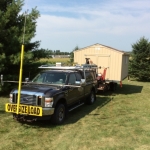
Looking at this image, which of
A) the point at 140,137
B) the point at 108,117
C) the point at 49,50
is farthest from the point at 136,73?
the point at 140,137

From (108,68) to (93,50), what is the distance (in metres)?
1.68

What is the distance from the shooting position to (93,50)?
1459 cm

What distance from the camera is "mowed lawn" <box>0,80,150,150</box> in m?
5.23

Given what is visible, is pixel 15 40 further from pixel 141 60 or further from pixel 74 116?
pixel 141 60

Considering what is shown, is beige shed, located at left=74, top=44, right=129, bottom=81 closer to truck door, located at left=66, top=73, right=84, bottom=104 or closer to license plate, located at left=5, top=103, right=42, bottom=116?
truck door, located at left=66, top=73, right=84, bottom=104

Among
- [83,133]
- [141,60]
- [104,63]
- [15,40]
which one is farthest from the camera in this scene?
[141,60]

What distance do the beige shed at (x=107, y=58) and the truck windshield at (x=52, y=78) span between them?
6619mm

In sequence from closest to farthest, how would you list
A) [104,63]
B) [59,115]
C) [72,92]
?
[59,115] < [72,92] < [104,63]

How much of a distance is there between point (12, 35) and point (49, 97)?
6829mm

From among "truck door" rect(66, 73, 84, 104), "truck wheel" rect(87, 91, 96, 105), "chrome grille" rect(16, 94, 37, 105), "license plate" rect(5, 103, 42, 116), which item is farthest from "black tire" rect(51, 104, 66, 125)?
"truck wheel" rect(87, 91, 96, 105)

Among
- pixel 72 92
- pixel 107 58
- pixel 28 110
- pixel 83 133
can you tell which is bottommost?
pixel 83 133

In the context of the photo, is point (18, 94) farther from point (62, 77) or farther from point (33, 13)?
point (33, 13)

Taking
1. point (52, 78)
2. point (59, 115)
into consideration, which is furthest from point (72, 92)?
point (59, 115)

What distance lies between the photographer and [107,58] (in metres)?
14.1
